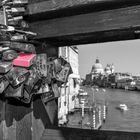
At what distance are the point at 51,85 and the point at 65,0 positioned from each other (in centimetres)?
61

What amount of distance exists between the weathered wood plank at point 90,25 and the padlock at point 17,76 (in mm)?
311

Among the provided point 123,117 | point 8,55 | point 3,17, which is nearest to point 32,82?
point 8,55

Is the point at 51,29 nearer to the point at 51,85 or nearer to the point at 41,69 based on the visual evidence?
the point at 41,69

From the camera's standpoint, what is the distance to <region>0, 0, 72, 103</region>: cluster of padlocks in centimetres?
147

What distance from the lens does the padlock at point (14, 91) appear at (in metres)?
1.47

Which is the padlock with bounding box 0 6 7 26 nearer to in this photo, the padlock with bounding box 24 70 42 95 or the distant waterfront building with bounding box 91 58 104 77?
the padlock with bounding box 24 70 42 95

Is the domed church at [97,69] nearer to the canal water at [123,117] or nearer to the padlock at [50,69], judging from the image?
the canal water at [123,117]

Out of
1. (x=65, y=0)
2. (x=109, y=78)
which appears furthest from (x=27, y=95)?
(x=109, y=78)

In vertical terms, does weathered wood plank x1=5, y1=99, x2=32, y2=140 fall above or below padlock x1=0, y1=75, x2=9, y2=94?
below

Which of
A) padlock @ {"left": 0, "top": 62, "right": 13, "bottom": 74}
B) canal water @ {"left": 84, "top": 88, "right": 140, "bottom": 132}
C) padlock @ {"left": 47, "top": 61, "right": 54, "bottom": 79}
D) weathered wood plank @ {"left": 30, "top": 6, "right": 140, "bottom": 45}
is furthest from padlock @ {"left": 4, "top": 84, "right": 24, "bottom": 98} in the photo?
canal water @ {"left": 84, "top": 88, "right": 140, "bottom": 132}

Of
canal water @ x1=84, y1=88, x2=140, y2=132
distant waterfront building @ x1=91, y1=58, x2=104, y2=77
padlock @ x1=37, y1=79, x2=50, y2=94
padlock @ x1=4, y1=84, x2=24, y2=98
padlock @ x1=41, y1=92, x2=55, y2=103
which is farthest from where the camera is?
distant waterfront building @ x1=91, y1=58, x2=104, y2=77

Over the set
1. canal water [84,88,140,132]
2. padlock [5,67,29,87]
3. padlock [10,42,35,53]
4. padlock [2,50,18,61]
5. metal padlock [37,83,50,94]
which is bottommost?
canal water [84,88,140,132]

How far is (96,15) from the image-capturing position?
146 centimetres

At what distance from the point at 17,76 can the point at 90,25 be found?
571mm
